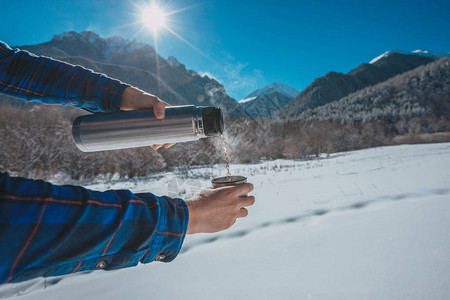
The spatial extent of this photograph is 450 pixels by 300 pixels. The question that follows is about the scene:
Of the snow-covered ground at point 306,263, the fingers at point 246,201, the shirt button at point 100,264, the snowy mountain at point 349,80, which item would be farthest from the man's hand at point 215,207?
the snowy mountain at point 349,80

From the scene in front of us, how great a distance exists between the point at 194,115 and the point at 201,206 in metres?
0.46

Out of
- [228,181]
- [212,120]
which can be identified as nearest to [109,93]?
[212,120]

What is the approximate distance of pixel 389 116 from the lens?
26812 mm

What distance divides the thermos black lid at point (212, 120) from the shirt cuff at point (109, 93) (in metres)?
0.44

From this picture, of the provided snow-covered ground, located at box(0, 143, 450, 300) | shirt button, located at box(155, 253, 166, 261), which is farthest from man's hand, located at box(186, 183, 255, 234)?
snow-covered ground, located at box(0, 143, 450, 300)

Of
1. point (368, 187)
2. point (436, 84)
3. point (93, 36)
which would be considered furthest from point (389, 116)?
point (93, 36)

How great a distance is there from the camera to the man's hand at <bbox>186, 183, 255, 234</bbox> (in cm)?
72

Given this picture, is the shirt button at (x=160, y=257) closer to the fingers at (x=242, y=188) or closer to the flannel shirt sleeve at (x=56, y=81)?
the fingers at (x=242, y=188)

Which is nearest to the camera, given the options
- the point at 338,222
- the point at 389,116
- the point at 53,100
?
the point at 53,100

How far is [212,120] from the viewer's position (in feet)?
3.21

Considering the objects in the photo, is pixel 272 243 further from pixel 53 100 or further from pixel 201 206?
pixel 53 100

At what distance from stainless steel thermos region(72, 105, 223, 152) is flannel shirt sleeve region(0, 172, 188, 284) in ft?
1.51

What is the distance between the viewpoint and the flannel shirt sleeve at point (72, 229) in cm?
42

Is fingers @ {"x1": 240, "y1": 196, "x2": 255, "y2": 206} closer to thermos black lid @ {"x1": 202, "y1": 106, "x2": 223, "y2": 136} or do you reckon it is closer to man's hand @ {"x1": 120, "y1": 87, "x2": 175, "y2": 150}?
thermos black lid @ {"x1": 202, "y1": 106, "x2": 223, "y2": 136}
